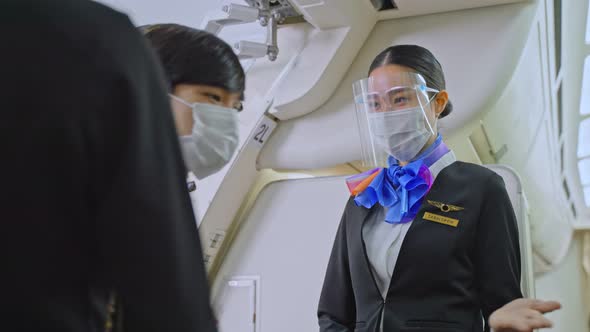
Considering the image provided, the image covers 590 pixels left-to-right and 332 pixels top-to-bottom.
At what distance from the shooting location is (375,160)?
2434mm

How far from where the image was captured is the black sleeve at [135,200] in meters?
0.76

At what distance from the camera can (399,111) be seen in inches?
91.6

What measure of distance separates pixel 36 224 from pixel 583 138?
7.03 meters

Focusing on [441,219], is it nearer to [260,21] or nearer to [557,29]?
[260,21]

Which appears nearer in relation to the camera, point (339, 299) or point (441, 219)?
point (441, 219)

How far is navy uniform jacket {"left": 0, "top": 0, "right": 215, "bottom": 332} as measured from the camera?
0.73 meters

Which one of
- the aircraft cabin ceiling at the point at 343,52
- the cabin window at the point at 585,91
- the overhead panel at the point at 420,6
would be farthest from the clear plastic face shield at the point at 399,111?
the cabin window at the point at 585,91

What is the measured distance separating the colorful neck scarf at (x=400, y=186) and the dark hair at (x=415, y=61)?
22cm

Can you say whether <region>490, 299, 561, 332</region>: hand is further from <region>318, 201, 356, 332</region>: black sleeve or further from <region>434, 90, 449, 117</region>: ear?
<region>434, 90, 449, 117</region>: ear

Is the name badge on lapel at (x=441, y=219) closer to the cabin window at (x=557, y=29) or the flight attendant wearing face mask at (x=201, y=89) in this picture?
the flight attendant wearing face mask at (x=201, y=89)

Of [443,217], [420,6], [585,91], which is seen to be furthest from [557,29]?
[443,217]

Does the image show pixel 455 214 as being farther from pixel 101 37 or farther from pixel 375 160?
pixel 101 37

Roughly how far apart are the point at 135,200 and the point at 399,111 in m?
1.69

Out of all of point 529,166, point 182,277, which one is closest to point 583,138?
point 529,166
